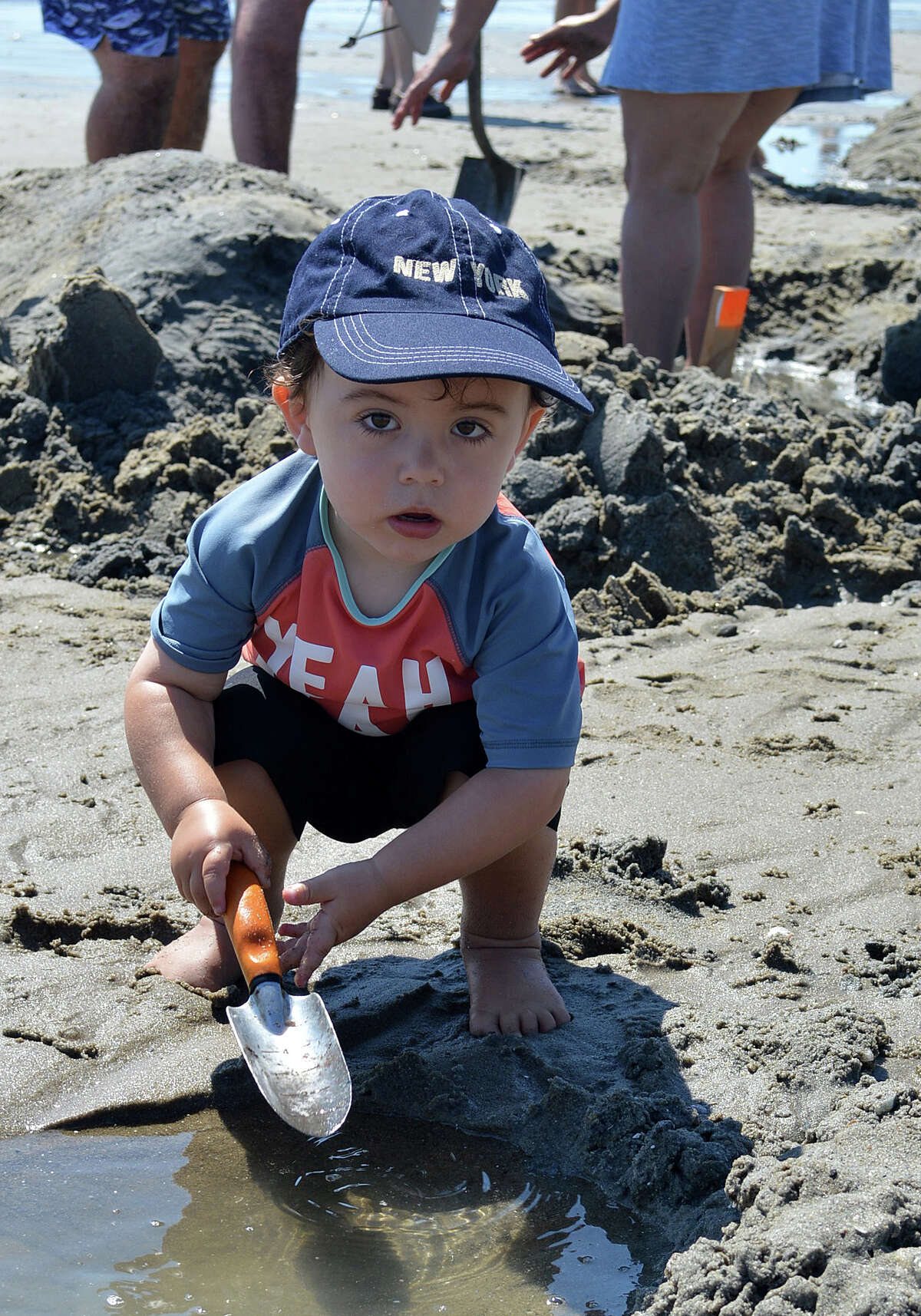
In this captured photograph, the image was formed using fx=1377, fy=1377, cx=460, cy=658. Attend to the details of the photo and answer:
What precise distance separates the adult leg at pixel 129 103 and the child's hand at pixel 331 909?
14.9 feet

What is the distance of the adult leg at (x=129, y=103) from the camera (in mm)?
5484

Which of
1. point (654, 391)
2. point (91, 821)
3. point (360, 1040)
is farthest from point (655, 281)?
point (360, 1040)

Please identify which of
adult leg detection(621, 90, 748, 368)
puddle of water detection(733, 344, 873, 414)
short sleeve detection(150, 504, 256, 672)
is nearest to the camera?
short sleeve detection(150, 504, 256, 672)

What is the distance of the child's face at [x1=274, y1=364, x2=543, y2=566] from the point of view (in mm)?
1823

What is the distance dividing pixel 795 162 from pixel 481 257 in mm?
10856

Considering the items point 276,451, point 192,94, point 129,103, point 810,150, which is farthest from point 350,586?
point 810,150

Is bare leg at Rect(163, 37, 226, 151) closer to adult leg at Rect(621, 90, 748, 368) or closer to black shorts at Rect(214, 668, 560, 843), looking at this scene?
adult leg at Rect(621, 90, 748, 368)

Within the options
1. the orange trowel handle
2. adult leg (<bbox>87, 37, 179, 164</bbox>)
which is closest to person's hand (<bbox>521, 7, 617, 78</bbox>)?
adult leg (<bbox>87, 37, 179, 164</bbox>)

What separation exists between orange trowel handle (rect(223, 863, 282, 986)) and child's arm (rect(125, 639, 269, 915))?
0.03 metres

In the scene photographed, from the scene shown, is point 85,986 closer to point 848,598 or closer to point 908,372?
point 848,598

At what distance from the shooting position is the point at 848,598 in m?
3.96

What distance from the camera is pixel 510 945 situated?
2209 millimetres

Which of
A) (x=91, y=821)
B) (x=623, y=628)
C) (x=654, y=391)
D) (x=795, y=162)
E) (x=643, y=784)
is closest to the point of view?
(x=91, y=821)

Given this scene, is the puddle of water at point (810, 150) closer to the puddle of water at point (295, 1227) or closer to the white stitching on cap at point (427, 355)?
the white stitching on cap at point (427, 355)
